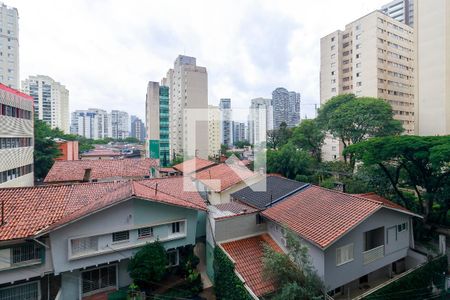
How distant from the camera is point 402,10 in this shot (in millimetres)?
76375

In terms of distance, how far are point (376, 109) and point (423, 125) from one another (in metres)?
8.91

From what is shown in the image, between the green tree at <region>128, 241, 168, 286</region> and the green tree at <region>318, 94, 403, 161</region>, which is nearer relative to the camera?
the green tree at <region>128, 241, 168, 286</region>

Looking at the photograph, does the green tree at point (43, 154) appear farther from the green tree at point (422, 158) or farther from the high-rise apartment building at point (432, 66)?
the high-rise apartment building at point (432, 66)

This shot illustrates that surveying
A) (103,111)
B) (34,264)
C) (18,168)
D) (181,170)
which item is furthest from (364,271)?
(103,111)

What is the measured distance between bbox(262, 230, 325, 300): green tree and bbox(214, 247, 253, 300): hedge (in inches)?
43.8

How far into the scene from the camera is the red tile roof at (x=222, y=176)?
57.7 feet

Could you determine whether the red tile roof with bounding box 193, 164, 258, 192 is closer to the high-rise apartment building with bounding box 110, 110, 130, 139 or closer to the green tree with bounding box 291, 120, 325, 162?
the green tree with bounding box 291, 120, 325, 162

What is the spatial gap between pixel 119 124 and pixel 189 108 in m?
91.7

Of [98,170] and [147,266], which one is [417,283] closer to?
[147,266]

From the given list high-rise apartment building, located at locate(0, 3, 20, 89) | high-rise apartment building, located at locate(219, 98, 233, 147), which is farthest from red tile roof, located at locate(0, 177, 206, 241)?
high-rise apartment building, located at locate(219, 98, 233, 147)

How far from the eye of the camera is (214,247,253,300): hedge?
8.67 metres

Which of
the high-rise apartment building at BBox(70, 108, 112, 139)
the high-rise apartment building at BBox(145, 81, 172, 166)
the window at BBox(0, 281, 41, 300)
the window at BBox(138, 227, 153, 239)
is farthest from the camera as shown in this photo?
the high-rise apartment building at BBox(70, 108, 112, 139)

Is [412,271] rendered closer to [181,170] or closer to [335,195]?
[335,195]

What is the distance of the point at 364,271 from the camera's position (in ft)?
33.1
